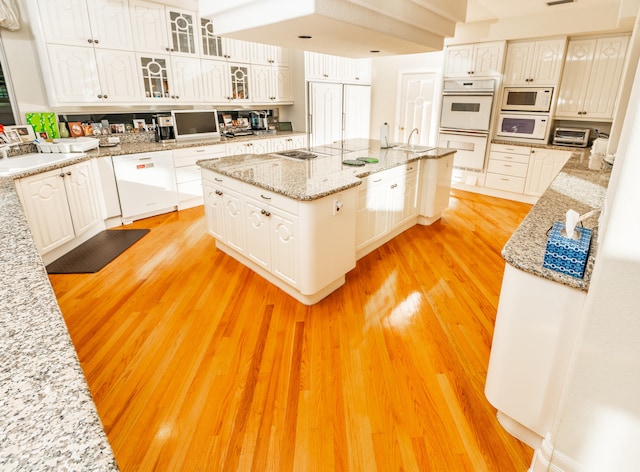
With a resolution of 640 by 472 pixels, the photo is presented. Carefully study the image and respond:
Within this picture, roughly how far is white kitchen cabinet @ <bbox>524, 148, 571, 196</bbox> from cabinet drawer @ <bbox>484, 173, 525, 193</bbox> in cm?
Result: 9

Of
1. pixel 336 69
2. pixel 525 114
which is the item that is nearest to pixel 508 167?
pixel 525 114

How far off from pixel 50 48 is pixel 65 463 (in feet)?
14.7

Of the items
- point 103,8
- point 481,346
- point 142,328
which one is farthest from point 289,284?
point 103,8

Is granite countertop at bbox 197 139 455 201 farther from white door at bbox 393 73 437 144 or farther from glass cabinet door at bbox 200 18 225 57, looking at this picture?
white door at bbox 393 73 437 144

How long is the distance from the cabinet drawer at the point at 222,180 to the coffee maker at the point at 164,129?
1.81 m

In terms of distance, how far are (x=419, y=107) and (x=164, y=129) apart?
4.28 meters

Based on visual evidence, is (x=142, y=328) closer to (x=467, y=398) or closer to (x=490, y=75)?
(x=467, y=398)

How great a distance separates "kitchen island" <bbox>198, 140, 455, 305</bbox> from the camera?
2451mm

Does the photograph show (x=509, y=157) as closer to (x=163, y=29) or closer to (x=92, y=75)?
(x=163, y=29)

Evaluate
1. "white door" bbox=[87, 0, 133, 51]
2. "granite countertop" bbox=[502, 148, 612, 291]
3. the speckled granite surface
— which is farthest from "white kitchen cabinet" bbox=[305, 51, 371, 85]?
the speckled granite surface

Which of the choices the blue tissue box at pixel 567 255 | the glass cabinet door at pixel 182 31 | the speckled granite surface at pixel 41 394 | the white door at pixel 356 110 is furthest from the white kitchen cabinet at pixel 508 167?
the speckled granite surface at pixel 41 394

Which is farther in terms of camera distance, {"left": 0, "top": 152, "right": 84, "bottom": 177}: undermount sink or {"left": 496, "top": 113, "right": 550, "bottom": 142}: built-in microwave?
{"left": 496, "top": 113, "right": 550, "bottom": 142}: built-in microwave

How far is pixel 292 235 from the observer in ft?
8.11

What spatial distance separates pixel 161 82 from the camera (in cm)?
446
